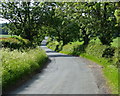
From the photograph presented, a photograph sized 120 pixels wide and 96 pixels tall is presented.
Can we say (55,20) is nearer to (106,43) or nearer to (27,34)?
(27,34)

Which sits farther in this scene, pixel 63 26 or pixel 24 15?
pixel 63 26

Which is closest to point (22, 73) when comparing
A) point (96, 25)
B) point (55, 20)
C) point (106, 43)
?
point (96, 25)

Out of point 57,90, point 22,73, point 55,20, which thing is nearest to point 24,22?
point 55,20

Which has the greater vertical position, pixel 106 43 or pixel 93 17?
pixel 93 17

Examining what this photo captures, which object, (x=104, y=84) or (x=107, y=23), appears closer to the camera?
(x=104, y=84)

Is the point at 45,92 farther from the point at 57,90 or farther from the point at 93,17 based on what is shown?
the point at 93,17

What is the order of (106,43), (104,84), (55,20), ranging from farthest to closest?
(55,20)
(106,43)
(104,84)

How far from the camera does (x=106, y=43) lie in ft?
101

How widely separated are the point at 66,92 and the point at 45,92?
1137 millimetres

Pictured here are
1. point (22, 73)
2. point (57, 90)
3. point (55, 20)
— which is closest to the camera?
point (57, 90)

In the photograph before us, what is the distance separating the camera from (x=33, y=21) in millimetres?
47656

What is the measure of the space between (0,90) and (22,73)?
3.64 metres

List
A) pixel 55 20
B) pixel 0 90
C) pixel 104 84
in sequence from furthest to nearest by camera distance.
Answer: pixel 55 20, pixel 104 84, pixel 0 90

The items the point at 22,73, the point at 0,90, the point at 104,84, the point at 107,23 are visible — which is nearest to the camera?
the point at 0,90
